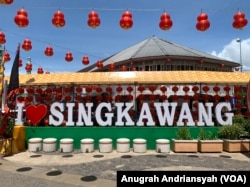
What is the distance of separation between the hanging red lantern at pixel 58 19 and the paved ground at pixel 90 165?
587 cm

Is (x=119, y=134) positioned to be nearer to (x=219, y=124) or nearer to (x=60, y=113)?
(x=60, y=113)

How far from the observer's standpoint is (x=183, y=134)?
39.4 ft

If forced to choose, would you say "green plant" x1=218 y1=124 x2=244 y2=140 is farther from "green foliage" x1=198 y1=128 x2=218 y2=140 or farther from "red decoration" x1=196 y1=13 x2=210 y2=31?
"red decoration" x1=196 y1=13 x2=210 y2=31

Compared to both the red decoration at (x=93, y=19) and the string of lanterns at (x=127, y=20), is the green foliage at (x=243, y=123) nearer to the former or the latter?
the string of lanterns at (x=127, y=20)

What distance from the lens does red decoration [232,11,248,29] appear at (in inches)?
427

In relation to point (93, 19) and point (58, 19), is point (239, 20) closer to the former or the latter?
point (93, 19)

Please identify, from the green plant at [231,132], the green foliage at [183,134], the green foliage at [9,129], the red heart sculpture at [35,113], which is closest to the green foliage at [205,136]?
the green plant at [231,132]

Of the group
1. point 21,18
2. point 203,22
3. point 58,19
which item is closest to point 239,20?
point 203,22

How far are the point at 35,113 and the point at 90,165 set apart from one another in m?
5.33

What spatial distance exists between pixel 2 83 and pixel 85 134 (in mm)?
5109

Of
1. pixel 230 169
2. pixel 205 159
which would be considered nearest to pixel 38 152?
pixel 205 159

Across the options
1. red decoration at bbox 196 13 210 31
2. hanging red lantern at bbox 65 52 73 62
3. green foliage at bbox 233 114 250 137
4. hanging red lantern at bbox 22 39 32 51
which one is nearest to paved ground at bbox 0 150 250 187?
green foliage at bbox 233 114 250 137

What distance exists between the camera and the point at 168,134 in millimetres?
12586

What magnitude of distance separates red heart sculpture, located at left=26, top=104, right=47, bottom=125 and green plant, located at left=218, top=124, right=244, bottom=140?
9.04 m
